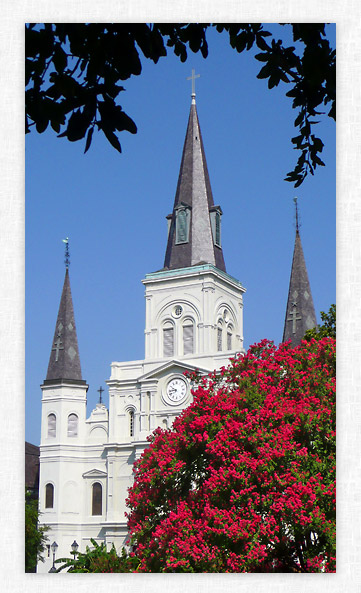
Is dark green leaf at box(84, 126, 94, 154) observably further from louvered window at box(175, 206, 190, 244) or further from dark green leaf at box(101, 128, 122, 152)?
louvered window at box(175, 206, 190, 244)

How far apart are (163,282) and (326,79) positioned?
21.9 metres

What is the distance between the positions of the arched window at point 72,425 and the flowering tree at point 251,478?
15.4m

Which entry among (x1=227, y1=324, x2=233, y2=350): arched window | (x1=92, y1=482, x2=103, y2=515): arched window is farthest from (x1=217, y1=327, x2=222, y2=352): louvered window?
(x1=92, y1=482, x2=103, y2=515): arched window

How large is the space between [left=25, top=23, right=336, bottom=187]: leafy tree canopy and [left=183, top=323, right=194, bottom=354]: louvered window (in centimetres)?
2080

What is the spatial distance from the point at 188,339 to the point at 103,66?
71.7 feet

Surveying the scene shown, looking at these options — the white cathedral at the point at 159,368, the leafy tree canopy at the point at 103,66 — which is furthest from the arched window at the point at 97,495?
the leafy tree canopy at the point at 103,66

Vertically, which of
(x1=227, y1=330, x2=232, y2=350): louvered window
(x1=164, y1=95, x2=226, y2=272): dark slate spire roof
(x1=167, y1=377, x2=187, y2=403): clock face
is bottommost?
(x1=167, y1=377, x2=187, y2=403): clock face

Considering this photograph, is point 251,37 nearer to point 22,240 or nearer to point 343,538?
point 22,240

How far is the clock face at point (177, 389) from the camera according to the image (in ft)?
81.7

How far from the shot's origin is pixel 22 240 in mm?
7027

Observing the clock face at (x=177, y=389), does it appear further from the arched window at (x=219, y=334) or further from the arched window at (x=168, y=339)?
the arched window at (x=219, y=334)

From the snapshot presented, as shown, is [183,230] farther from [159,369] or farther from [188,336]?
[159,369]

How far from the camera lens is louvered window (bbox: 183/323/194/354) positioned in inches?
1038

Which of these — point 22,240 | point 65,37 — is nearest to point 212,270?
point 22,240
